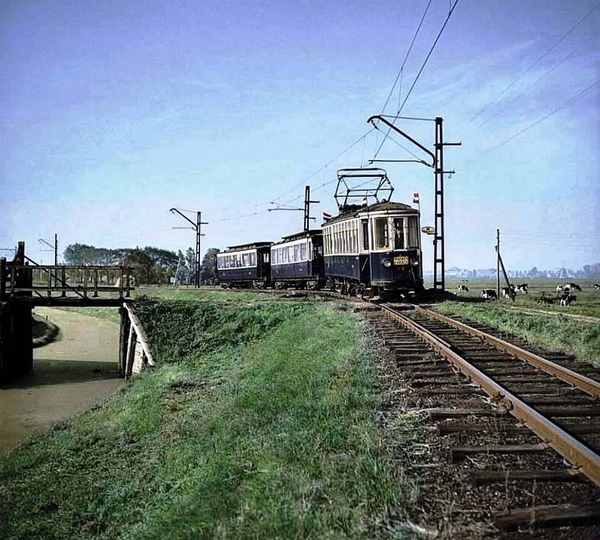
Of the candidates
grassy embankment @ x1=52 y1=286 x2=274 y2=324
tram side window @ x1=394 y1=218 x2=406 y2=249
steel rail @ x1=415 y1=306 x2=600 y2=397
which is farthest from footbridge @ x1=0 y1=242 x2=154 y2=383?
steel rail @ x1=415 y1=306 x2=600 y2=397

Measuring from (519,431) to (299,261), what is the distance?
2521cm

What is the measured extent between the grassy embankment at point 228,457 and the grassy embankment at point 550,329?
3205 millimetres

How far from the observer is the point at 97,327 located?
38.0 m

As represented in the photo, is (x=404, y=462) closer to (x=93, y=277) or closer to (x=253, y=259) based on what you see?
(x=93, y=277)

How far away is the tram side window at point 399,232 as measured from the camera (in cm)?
2016

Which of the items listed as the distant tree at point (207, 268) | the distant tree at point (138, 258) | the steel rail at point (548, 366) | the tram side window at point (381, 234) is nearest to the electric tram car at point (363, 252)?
the tram side window at point (381, 234)

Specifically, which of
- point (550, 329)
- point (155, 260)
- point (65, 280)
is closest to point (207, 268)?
point (155, 260)

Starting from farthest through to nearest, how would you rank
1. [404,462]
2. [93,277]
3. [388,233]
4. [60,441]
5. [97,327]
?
[97,327], [93,277], [388,233], [60,441], [404,462]

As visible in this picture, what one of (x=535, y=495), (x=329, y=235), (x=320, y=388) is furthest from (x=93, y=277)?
(x=535, y=495)

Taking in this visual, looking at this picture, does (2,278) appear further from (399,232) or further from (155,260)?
(155,260)

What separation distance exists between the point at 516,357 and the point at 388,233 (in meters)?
11.1

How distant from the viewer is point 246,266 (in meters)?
39.8

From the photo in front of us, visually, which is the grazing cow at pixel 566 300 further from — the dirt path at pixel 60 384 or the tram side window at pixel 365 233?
the dirt path at pixel 60 384

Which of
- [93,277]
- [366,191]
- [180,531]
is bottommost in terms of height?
[180,531]
